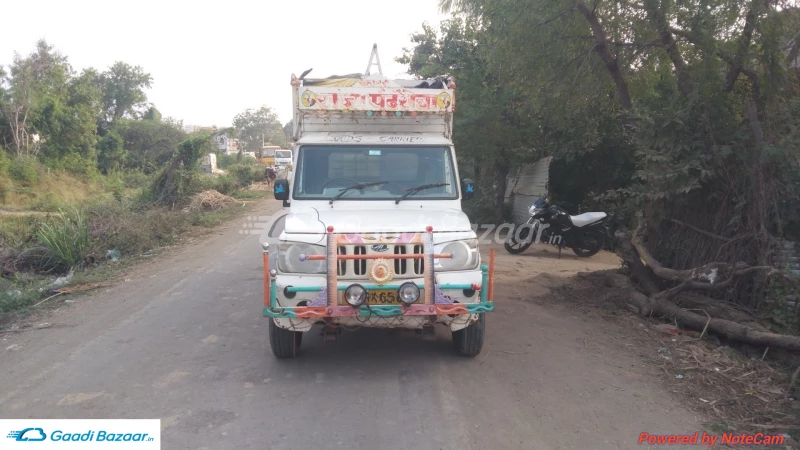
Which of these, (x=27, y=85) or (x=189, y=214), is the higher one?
(x=27, y=85)

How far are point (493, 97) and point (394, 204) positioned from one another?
25.3ft

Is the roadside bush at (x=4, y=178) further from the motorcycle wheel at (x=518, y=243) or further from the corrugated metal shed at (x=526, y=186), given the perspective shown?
the motorcycle wheel at (x=518, y=243)

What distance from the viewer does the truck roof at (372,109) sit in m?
5.99

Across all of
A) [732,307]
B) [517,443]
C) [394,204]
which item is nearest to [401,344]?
[394,204]

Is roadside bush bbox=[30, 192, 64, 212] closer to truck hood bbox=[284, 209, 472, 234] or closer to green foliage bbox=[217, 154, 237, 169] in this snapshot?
green foliage bbox=[217, 154, 237, 169]

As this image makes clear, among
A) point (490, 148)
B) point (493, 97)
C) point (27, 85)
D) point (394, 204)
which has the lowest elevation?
point (394, 204)

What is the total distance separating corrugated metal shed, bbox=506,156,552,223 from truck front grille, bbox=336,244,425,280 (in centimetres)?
878

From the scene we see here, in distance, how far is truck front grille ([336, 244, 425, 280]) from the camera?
4.62 meters

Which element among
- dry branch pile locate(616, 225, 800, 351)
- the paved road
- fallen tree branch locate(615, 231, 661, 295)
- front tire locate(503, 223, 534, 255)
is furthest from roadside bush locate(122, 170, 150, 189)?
dry branch pile locate(616, 225, 800, 351)

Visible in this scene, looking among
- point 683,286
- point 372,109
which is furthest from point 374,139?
point 683,286

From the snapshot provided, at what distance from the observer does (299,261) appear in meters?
4.70

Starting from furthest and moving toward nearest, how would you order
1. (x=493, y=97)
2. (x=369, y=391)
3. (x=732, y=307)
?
1. (x=493, y=97)
2. (x=732, y=307)
3. (x=369, y=391)

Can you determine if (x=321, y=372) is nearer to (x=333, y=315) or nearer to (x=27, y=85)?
(x=333, y=315)

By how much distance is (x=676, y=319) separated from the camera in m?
6.35
